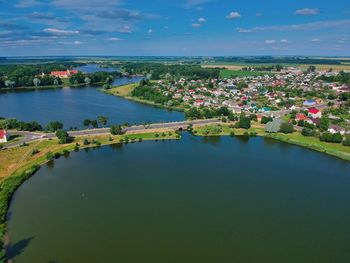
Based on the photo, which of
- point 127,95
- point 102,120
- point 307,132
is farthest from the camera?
point 127,95

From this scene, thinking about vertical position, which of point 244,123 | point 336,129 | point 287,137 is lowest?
point 287,137

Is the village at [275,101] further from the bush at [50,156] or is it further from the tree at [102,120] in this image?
the bush at [50,156]

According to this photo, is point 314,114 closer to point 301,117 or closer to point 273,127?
point 301,117

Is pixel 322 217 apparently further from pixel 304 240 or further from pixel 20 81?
pixel 20 81

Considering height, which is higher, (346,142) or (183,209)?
(346,142)

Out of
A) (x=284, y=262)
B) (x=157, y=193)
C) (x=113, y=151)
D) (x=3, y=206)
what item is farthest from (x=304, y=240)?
(x=113, y=151)

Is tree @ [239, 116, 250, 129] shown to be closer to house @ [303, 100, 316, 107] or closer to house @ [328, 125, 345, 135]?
house @ [328, 125, 345, 135]

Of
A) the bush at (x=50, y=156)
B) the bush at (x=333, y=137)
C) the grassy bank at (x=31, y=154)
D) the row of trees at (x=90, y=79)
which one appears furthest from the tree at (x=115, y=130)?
the row of trees at (x=90, y=79)

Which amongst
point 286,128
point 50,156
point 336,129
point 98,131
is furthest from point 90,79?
point 336,129
